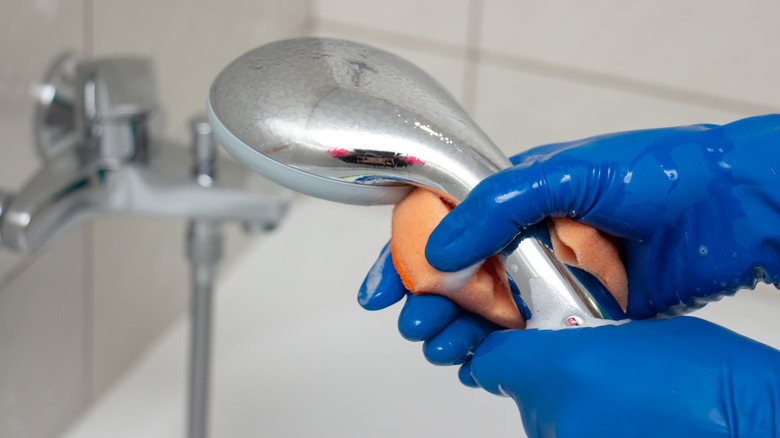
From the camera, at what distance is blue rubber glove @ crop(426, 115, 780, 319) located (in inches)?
12.9

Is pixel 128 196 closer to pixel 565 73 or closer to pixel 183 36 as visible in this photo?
pixel 183 36

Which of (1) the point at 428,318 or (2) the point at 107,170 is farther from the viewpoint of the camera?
(2) the point at 107,170

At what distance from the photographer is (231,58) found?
699 millimetres

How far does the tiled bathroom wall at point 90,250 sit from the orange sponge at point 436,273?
8.1 inches

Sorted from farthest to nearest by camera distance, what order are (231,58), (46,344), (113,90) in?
(231,58) → (46,344) → (113,90)

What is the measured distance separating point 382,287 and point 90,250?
0.30 m

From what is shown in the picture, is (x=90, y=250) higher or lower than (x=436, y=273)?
lower

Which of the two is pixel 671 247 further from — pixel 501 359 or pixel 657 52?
pixel 657 52

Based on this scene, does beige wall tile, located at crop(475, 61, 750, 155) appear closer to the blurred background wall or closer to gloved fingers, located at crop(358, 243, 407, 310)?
the blurred background wall

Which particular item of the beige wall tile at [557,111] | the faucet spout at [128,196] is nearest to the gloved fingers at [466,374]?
the faucet spout at [128,196]

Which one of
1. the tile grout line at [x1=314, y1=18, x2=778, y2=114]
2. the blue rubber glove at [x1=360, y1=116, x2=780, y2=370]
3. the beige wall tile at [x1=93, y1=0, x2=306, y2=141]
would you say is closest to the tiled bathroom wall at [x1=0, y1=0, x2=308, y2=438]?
the beige wall tile at [x1=93, y1=0, x2=306, y2=141]

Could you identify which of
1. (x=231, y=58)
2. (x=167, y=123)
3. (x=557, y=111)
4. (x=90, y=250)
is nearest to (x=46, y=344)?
(x=90, y=250)

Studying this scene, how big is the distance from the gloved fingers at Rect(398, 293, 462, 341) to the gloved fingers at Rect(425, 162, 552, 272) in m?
0.03

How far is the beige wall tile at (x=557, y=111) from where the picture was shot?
734 mm
